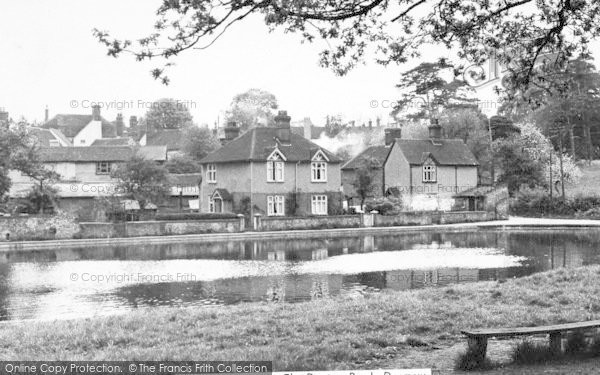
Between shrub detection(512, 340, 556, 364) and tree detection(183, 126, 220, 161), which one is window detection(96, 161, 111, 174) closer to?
tree detection(183, 126, 220, 161)

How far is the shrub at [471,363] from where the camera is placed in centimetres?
838

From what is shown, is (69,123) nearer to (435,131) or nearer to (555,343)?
(435,131)

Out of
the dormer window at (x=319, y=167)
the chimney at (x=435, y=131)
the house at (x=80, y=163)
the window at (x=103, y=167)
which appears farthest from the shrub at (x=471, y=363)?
the chimney at (x=435, y=131)

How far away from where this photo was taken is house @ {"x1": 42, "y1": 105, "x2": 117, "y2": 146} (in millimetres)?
93938

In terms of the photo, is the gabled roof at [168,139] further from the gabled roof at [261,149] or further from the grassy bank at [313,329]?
the grassy bank at [313,329]

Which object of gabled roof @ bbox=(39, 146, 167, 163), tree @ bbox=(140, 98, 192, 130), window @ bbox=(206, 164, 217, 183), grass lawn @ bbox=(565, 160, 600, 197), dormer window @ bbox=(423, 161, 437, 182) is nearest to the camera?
window @ bbox=(206, 164, 217, 183)

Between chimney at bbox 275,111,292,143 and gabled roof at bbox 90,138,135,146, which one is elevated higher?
gabled roof at bbox 90,138,135,146

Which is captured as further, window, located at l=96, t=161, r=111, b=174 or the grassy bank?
window, located at l=96, t=161, r=111, b=174

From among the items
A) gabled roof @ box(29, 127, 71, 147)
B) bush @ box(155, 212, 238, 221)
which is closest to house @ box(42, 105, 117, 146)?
gabled roof @ box(29, 127, 71, 147)

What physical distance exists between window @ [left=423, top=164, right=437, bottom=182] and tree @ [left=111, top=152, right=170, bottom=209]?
79.3ft

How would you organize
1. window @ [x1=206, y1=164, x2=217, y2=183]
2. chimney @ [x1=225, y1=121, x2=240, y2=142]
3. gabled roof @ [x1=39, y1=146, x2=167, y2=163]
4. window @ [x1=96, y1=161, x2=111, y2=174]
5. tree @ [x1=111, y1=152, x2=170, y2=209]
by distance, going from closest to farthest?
tree @ [x1=111, y1=152, x2=170, y2=209] → window @ [x1=206, y1=164, x2=217, y2=183] → chimney @ [x1=225, y1=121, x2=240, y2=142] → gabled roof @ [x1=39, y1=146, x2=167, y2=163] → window @ [x1=96, y1=161, x2=111, y2=174]

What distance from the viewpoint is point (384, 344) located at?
33.4 feet

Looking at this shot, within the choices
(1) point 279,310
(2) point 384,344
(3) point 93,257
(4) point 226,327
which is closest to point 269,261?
(3) point 93,257

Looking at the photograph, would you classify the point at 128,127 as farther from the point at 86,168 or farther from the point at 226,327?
the point at 226,327
